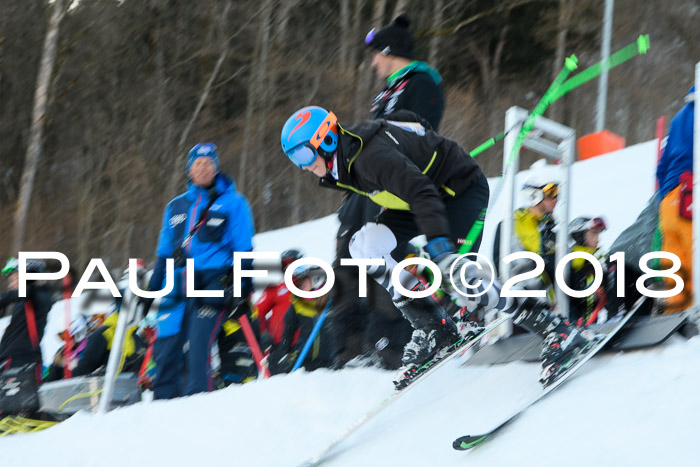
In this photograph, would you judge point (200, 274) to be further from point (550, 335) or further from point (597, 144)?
point (597, 144)

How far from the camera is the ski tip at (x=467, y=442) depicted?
2.98 metres

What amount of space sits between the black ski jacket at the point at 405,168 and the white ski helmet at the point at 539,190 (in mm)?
1260

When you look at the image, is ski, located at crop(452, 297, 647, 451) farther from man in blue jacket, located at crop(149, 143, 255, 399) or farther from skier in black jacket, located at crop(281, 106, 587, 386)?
man in blue jacket, located at crop(149, 143, 255, 399)

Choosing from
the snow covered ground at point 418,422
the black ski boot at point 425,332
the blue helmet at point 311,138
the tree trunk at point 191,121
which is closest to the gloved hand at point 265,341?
the snow covered ground at point 418,422

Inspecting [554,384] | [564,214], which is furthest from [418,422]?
[564,214]

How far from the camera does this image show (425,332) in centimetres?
399

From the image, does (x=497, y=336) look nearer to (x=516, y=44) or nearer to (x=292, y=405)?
(x=292, y=405)

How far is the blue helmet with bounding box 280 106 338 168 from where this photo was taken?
3.63 meters

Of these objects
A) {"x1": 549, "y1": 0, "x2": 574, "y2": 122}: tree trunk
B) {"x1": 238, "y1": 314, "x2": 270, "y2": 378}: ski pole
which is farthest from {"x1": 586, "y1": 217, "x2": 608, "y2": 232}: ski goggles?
{"x1": 549, "y1": 0, "x2": 574, "y2": 122}: tree trunk

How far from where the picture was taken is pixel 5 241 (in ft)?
56.1

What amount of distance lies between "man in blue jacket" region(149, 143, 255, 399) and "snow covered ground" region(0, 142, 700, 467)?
0.36 metres

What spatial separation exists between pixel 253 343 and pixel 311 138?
2.16m

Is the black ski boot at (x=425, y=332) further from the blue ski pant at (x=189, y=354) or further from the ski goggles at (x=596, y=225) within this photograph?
the ski goggles at (x=596, y=225)

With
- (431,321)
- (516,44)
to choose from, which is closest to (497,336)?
(431,321)
